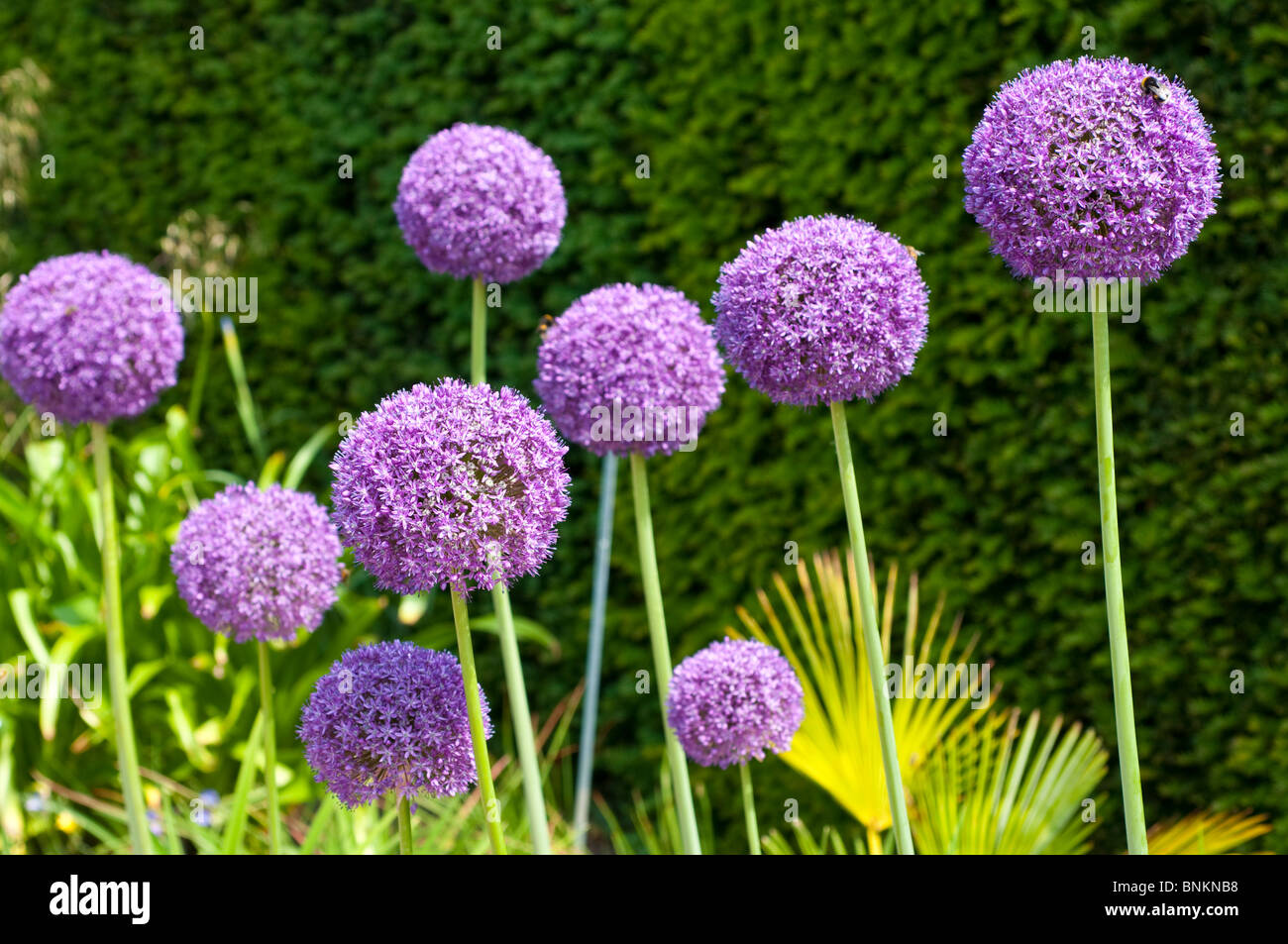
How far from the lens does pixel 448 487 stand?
4.46ft

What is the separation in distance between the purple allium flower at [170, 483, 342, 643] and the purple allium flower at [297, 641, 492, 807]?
72 centimetres

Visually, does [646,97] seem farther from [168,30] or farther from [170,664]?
[168,30]

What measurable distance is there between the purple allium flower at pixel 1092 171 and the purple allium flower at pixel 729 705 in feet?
2.73

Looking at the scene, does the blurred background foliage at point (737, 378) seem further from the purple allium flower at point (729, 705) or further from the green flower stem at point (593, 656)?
the purple allium flower at point (729, 705)

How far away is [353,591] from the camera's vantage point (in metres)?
5.78

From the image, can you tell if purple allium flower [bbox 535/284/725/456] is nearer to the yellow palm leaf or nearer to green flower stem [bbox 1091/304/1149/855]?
green flower stem [bbox 1091/304/1149/855]

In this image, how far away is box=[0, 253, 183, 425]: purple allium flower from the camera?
2.58 metres

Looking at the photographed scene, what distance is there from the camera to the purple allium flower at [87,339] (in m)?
2.58

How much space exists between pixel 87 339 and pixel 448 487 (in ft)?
5.14

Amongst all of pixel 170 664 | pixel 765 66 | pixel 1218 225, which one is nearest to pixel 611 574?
pixel 170 664

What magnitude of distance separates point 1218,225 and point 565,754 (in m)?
3.19

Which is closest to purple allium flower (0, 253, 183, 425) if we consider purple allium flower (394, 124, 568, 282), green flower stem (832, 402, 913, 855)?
purple allium flower (394, 124, 568, 282)

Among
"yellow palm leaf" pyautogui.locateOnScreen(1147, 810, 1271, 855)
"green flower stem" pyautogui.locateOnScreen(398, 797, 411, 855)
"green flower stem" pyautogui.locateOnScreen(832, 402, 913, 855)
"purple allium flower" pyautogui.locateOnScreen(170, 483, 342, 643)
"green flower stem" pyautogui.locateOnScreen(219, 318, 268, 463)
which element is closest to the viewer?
"green flower stem" pyautogui.locateOnScreen(398, 797, 411, 855)

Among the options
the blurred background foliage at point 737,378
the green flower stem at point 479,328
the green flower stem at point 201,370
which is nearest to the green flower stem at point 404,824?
the green flower stem at point 479,328
